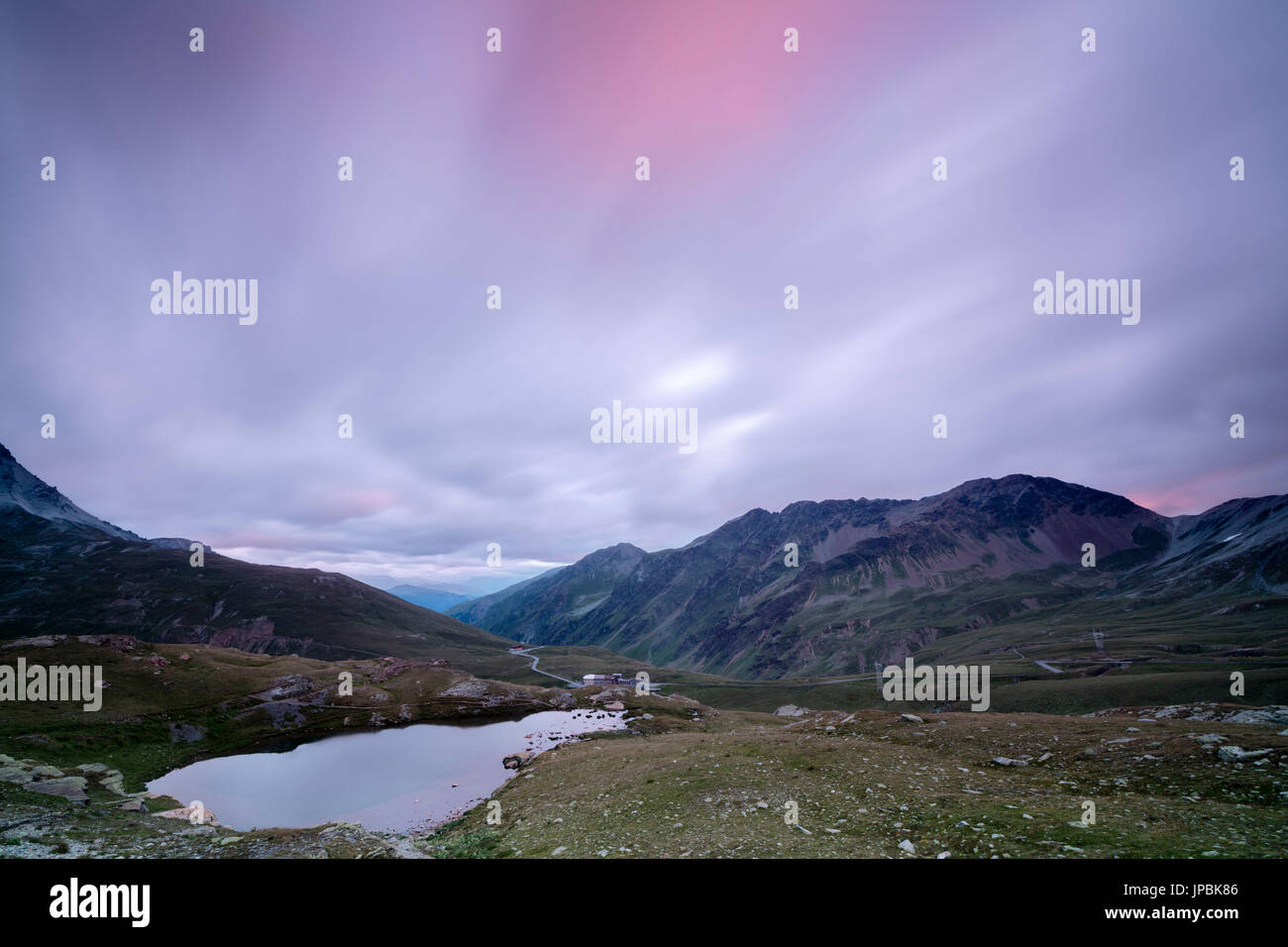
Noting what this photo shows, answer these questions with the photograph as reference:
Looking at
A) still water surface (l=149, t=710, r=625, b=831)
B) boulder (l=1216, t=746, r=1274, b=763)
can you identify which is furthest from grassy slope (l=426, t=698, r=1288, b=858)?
still water surface (l=149, t=710, r=625, b=831)

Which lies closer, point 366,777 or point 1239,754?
point 1239,754

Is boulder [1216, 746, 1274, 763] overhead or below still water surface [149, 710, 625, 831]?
overhead

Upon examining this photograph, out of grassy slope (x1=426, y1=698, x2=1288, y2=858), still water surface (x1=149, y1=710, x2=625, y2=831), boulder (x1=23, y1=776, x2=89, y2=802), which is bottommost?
still water surface (x1=149, y1=710, x2=625, y2=831)

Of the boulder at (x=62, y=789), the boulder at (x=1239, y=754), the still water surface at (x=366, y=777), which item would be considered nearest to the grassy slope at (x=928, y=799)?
the boulder at (x=1239, y=754)

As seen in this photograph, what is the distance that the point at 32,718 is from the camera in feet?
181

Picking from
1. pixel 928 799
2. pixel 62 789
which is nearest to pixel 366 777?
pixel 62 789

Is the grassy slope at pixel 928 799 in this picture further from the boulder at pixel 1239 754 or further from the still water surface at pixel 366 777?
the still water surface at pixel 366 777

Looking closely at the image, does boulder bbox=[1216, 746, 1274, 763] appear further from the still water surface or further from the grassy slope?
the still water surface

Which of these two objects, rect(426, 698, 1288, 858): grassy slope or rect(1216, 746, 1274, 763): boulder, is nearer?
rect(426, 698, 1288, 858): grassy slope

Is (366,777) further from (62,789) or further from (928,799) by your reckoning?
(928,799)
